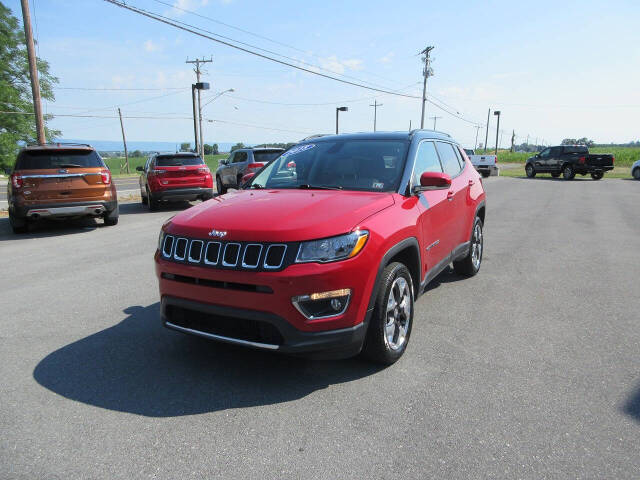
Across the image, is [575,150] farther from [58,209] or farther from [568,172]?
[58,209]

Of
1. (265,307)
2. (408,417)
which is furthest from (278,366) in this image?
(408,417)

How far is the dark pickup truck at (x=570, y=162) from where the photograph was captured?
26.6 meters

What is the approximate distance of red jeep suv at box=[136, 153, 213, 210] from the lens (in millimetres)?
13062

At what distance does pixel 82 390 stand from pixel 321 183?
242 centimetres

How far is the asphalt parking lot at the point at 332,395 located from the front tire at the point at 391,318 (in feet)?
0.48

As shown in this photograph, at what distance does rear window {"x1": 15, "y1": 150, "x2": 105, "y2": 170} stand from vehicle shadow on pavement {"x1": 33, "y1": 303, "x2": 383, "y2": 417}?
21.9 ft

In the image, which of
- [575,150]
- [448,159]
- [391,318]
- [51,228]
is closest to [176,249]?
[391,318]

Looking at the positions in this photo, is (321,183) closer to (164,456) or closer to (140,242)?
(164,456)

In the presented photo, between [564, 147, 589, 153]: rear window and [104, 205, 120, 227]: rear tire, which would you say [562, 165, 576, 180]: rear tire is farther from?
[104, 205, 120, 227]: rear tire

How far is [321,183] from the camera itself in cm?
408

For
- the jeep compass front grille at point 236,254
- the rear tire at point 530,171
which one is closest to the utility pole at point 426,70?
the rear tire at point 530,171

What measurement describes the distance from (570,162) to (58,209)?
27.4 metres

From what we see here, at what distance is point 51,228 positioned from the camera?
10539 millimetres

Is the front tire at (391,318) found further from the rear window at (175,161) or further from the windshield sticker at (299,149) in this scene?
the rear window at (175,161)
